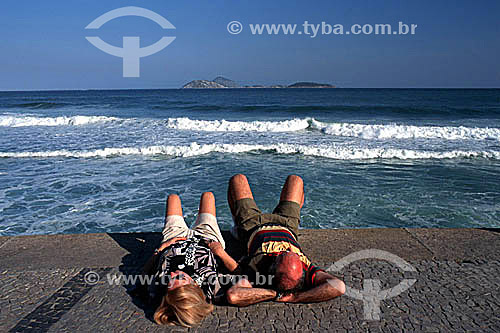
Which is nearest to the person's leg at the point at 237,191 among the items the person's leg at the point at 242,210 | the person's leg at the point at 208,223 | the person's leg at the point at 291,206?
the person's leg at the point at 242,210

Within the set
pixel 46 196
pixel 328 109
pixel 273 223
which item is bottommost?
pixel 46 196

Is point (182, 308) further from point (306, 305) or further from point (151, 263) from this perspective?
point (306, 305)

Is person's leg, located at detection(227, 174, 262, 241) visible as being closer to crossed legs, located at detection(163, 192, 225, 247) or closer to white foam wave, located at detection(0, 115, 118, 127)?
crossed legs, located at detection(163, 192, 225, 247)

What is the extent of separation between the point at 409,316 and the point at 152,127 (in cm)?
1736

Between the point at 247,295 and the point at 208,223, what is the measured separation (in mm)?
1272

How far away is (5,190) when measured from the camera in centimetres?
757

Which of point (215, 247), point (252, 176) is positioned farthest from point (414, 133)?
point (215, 247)

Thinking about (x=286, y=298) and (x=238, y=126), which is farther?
(x=238, y=126)

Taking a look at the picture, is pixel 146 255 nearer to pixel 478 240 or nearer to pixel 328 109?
pixel 478 240

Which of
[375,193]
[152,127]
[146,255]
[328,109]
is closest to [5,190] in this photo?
[146,255]

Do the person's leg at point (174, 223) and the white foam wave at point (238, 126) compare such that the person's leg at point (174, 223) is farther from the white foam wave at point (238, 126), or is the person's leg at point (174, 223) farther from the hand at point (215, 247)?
the white foam wave at point (238, 126)
